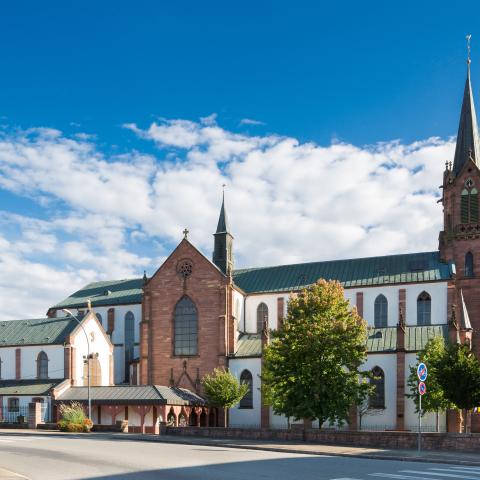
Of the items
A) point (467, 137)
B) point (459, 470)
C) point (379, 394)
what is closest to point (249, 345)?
point (379, 394)

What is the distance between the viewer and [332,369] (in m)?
42.9

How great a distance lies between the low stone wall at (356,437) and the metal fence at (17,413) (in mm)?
18854

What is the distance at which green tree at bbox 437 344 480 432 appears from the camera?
41.1 m

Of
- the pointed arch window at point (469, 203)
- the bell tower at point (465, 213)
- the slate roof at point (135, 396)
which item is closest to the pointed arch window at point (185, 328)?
the slate roof at point (135, 396)

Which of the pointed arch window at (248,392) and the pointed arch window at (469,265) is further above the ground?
the pointed arch window at (469,265)

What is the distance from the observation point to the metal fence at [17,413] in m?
59.2

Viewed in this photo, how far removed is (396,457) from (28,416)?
3789 cm

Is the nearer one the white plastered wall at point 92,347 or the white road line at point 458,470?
the white road line at point 458,470

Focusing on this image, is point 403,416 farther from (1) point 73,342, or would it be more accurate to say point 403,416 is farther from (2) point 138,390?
(1) point 73,342

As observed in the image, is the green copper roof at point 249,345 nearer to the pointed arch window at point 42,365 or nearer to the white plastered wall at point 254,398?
the white plastered wall at point 254,398

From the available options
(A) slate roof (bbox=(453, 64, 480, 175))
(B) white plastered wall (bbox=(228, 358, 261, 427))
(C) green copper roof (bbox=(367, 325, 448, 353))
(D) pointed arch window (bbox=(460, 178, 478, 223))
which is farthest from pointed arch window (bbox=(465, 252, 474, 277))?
(B) white plastered wall (bbox=(228, 358, 261, 427))

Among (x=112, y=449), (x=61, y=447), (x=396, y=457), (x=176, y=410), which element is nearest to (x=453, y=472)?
(x=396, y=457)

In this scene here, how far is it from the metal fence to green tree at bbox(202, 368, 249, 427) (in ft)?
46.8

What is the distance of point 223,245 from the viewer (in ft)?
228
